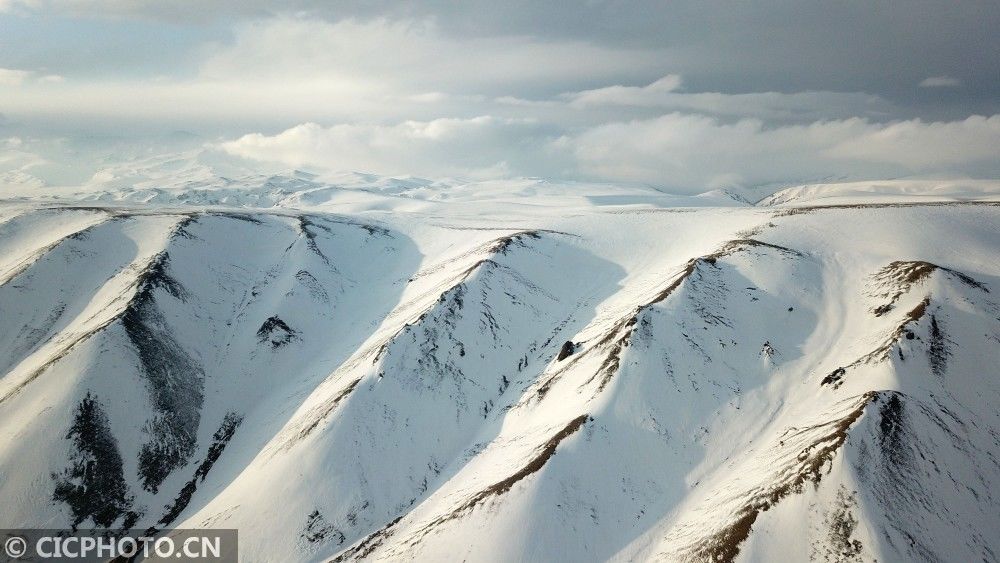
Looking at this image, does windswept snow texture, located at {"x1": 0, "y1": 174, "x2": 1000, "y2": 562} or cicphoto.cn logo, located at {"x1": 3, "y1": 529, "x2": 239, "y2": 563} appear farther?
cicphoto.cn logo, located at {"x1": 3, "y1": 529, "x2": 239, "y2": 563}

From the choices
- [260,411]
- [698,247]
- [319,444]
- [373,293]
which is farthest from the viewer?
[373,293]

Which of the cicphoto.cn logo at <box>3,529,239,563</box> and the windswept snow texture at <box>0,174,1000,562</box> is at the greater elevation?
the windswept snow texture at <box>0,174,1000,562</box>

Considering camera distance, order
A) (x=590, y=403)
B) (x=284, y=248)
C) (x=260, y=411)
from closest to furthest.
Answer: (x=590, y=403) < (x=260, y=411) < (x=284, y=248)

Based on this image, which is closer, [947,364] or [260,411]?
[947,364]

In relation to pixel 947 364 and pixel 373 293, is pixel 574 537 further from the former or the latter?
pixel 373 293

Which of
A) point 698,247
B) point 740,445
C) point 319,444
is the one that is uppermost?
point 698,247

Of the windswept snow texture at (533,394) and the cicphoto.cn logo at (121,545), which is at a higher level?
the windswept snow texture at (533,394)

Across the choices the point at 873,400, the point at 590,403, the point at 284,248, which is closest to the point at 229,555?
the point at 590,403

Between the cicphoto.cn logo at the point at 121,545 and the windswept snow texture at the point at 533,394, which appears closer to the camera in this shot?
the windswept snow texture at the point at 533,394
